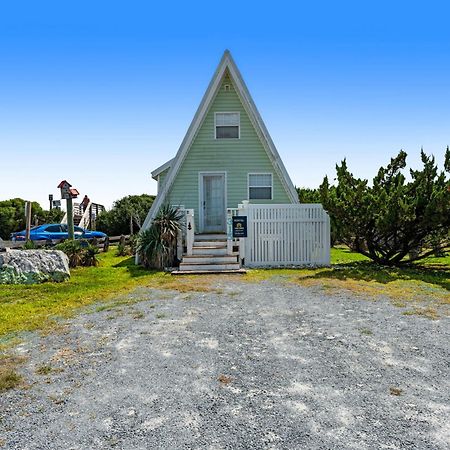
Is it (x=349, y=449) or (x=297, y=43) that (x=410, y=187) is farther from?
(x=349, y=449)

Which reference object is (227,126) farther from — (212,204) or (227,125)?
(212,204)

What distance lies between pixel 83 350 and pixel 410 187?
436 inches

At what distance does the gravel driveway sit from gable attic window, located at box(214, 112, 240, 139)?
32.4 feet

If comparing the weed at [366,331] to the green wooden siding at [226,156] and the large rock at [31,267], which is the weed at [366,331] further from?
the green wooden siding at [226,156]

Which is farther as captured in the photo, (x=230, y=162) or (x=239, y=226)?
(x=230, y=162)

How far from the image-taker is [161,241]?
497 inches

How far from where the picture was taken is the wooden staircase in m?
11.9

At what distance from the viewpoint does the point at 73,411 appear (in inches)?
140

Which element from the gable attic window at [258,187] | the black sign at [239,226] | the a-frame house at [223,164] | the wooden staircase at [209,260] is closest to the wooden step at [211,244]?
the wooden staircase at [209,260]

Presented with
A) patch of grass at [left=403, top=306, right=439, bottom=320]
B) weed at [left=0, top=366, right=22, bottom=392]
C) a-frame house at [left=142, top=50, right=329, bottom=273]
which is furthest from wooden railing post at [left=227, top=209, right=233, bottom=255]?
weed at [left=0, top=366, right=22, bottom=392]

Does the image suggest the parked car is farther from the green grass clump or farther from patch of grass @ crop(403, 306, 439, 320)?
patch of grass @ crop(403, 306, 439, 320)

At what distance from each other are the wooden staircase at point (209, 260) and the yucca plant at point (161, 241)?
628 mm

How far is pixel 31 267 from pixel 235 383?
8.35 metres

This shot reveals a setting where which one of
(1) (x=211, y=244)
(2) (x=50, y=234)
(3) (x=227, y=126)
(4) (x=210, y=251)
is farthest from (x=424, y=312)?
(2) (x=50, y=234)
